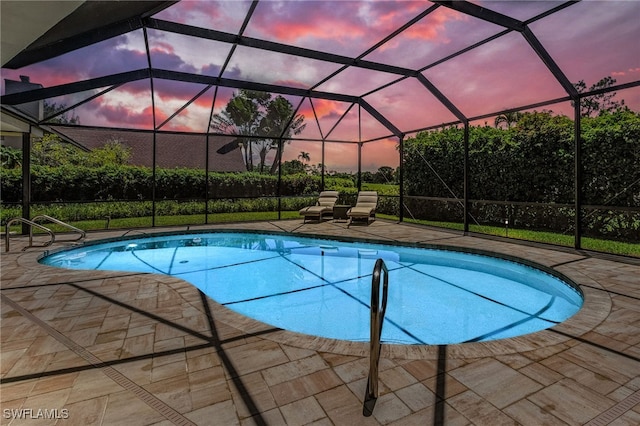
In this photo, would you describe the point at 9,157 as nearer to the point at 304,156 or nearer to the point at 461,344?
the point at 304,156

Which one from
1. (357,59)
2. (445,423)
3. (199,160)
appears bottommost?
(445,423)

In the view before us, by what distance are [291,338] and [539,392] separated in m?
1.66

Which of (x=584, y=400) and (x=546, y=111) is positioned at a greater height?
(x=546, y=111)

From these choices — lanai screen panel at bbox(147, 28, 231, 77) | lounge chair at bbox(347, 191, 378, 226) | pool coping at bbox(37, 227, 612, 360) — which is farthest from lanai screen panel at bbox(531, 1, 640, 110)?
lanai screen panel at bbox(147, 28, 231, 77)

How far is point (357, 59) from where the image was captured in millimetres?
6855

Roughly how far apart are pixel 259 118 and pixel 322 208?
4.22 meters

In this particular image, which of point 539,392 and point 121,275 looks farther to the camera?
point 121,275

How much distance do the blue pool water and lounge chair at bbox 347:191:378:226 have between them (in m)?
1.92

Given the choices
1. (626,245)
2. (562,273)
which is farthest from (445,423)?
(626,245)

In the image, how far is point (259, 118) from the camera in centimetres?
1167

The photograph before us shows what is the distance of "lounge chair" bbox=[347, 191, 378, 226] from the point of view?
9398 millimetres

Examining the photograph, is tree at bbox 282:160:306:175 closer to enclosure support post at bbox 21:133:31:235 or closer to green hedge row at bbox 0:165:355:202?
green hedge row at bbox 0:165:355:202

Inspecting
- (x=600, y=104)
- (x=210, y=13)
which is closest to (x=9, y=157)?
(x=210, y=13)

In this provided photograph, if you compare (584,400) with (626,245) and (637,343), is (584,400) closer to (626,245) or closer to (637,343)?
(637,343)
